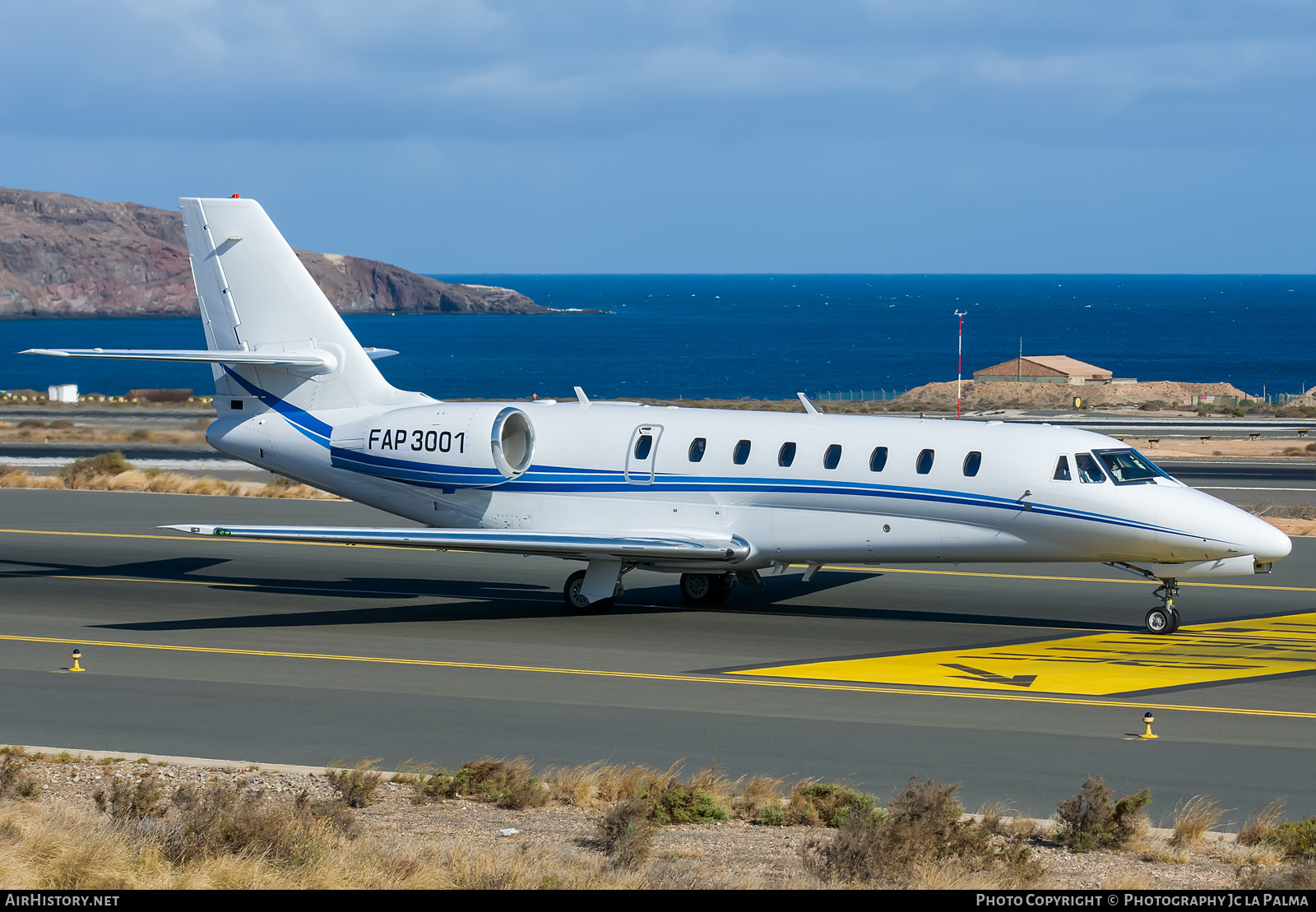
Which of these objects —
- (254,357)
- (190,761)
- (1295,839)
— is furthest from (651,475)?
(1295,839)

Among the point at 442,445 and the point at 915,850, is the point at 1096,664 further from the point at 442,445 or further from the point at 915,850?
the point at 442,445

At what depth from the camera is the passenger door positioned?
24719mm

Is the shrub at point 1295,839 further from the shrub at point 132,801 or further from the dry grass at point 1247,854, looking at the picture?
the shrub at point 132,801

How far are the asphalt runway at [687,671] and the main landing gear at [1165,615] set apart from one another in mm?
195

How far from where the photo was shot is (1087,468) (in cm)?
2208

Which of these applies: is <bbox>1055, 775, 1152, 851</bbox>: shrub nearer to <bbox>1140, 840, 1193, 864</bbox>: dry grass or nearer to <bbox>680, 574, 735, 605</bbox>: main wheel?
<bbox>1140, 840, 1193, 864</bbox>: dry grass

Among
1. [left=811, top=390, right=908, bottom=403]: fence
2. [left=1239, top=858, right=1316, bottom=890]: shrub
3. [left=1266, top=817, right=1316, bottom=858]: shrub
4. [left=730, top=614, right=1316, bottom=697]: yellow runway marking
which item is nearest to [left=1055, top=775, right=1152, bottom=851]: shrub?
[left=1266, top=817, right=1316, bottom=858]: shrub

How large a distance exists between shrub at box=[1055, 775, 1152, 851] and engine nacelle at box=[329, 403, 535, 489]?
14544 millimetres

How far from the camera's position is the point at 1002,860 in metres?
11.4


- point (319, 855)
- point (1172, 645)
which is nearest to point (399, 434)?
point (1172, 645)

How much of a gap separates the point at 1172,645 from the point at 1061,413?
58052 millimetres

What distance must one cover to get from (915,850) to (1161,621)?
485 inches

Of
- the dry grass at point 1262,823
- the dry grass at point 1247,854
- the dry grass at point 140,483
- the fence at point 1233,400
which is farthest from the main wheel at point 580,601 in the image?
the fence at point 1233,400

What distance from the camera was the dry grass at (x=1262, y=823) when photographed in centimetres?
1227
